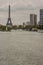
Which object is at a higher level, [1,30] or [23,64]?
[23,64]

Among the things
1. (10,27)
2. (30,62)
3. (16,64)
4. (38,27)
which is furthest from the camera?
(10,27)

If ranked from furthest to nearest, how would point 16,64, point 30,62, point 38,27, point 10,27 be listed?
point 10,27
point 38,27
point 30,62
point 16,64

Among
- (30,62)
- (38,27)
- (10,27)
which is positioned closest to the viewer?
(30,62)

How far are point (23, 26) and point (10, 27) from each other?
3735 millimetres

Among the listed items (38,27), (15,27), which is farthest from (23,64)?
(15,27)

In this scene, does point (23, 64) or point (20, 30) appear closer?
point (23, 64)

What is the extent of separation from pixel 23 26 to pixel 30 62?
58.1 m

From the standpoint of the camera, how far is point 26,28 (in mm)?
67500

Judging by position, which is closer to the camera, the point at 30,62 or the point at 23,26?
the point at 30,62

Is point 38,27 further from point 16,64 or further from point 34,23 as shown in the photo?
point 16,64

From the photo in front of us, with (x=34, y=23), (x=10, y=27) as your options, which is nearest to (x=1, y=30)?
(x=10, y=27)

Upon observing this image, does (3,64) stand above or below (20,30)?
above

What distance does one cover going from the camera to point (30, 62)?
11836 millimetres

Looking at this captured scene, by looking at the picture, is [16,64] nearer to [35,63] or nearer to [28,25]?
[35,63]
